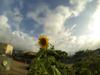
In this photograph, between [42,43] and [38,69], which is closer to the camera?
[38,69]

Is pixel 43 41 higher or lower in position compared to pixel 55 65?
higher

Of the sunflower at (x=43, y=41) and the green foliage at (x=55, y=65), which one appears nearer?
the green foliage at (x=55, y=65)

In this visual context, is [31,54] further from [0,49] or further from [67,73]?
[67,73]

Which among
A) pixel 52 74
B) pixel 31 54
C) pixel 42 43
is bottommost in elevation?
pixel 52 74

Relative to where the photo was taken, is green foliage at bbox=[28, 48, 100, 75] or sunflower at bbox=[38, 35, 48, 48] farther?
sunflower at bbox=[38, 35, 48, 48]

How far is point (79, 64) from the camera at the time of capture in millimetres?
Result: 10484

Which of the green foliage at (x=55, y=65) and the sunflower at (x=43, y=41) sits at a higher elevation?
the sunflower at (x=43, y=41)

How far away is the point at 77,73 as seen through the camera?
10.5 m

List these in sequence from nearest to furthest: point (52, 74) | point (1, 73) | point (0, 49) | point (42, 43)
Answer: point (52, 74) → point (42, 43) → point (1, 73) → point (0, 49)

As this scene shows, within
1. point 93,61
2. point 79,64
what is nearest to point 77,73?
point 79,64

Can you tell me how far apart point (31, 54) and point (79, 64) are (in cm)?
3002

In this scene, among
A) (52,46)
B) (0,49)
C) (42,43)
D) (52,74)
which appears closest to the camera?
(52,74)

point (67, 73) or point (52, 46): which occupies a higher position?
point (52, 46)

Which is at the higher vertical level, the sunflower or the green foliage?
the sunflower
